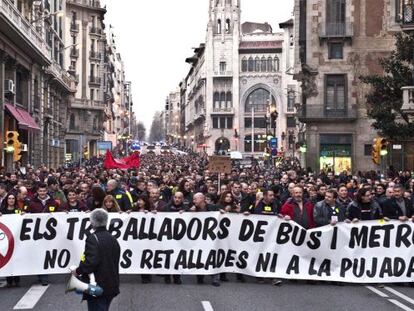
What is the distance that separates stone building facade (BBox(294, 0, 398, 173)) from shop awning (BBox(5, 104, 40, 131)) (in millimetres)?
15591

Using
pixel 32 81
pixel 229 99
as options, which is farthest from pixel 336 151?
pixel 229 99

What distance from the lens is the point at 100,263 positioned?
6754 millimetres

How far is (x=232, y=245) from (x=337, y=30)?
1198 inches

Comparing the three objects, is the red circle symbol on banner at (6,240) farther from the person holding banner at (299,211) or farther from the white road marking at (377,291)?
the white road marking at (377,291)

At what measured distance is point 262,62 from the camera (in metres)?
103

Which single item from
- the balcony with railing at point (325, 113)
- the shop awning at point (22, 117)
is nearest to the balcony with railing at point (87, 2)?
the shop awning at point (22, 117)

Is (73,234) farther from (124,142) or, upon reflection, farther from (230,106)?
(124,142)

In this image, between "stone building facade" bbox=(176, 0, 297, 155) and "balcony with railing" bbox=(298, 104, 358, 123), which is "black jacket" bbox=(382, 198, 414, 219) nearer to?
"balcony with railing" bbox=(298, 104, 358, 123)

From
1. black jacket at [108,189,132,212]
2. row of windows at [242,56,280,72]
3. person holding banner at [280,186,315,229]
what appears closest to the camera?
person holding banner at [280,186,315,229]

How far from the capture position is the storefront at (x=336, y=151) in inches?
1590

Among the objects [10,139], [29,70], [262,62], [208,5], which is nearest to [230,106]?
[262,62]

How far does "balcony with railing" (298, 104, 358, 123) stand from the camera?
40.1m

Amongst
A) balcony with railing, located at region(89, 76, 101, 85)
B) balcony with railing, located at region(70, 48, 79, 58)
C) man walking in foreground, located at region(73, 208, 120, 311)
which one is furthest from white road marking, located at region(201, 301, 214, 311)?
balcony with railing, located at region(89, 76, 101, 85)

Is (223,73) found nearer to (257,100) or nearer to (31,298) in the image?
(257,100)
